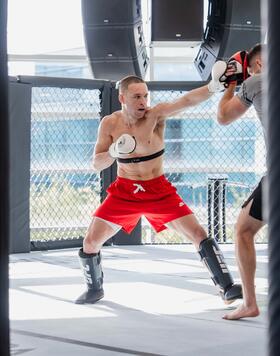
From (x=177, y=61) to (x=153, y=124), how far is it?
4.02 m

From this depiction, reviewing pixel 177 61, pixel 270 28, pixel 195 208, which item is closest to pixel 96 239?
pixel 270 28

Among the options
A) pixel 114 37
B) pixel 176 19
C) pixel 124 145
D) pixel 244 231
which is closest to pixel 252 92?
pixel 244 231

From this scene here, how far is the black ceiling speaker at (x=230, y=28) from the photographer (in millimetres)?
5543

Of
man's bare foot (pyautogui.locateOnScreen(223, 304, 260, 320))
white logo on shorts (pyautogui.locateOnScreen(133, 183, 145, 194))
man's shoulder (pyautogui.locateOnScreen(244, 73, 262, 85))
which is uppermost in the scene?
man's shoulder (pyautogui.locateOnScreen(244, 73, 262, 85))

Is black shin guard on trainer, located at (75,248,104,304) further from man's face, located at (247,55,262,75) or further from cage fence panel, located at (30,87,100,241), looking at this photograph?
cage fence panel, located at (30,87,100,241)

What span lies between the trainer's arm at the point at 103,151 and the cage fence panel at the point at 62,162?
7.38 ft

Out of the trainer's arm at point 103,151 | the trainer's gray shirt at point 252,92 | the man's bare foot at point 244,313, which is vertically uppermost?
the trainer's gray shirt at point 252,92

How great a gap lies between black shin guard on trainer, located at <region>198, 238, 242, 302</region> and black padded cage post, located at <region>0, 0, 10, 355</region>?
225 centimetres

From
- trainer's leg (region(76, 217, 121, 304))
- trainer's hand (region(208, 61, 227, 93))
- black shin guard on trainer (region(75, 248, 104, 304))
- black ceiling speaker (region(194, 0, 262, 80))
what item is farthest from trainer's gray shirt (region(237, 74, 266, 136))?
black ceiling speaker (region(194, 0, 262, 80))

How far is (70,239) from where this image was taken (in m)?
5.41

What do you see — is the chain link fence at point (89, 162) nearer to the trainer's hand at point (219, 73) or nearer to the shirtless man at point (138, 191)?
the shirtless man at point (138, 191)

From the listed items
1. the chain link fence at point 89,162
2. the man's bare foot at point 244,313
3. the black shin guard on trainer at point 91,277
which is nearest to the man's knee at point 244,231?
the man's bare foot at point 244,313

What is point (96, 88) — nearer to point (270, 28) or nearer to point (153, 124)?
point (153, 124)

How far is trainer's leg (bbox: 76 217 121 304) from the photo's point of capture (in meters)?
2.95
